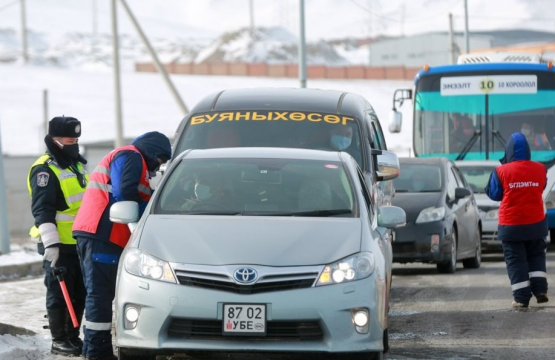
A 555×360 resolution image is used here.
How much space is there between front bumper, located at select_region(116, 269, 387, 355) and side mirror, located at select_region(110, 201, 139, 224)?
817 millimetres

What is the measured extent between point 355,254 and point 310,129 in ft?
11.6

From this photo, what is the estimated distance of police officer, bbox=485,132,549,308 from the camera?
36.9ft

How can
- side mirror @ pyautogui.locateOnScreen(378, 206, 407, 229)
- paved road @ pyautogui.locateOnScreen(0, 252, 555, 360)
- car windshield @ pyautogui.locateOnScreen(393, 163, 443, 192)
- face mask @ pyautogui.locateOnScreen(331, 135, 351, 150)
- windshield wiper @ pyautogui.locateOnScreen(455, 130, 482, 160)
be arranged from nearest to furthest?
1. side mirror @ pyautogui.locateOnScreen(378, 206, 407, 229)
2. paved road @ pyautogui.locateOnScreen(0, 252, 555, 360)
3. face mask @ pyautogui.locateOnScreen(331, 135, 351, 150)
4. car windshield @ pyautogui.locateOnScreen(393, 163, 443, 192)
5. windshield wiper @ pyautogui.locateOnScreen(455, 130, 482, 160)

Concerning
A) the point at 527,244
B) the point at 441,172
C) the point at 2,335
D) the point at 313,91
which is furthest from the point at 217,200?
the point at 441,172

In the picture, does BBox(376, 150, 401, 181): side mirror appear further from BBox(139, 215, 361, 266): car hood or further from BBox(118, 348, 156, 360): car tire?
BBox(118, 348, 156, 360): car tire

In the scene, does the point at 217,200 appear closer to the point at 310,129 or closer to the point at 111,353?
the point at 111,353

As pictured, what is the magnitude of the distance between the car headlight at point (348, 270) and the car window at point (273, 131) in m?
3.26

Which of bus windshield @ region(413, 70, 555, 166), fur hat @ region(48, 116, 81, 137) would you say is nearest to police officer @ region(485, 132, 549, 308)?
fur hat @ region(48, 116, 81, 137)

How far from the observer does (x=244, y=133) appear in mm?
10664

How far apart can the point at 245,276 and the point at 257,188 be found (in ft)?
4.05

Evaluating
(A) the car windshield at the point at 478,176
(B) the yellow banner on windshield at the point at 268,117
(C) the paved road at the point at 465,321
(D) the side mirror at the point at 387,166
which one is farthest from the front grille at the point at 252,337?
(A) the car windshield at the point at 478,176

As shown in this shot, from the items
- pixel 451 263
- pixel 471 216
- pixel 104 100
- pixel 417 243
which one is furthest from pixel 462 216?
pixel 104 100

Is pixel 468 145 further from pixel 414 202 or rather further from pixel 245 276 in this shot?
pixel 245 276

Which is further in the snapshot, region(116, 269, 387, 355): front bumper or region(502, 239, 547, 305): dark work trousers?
region(502, 239, 547, 305): dark work trousers
